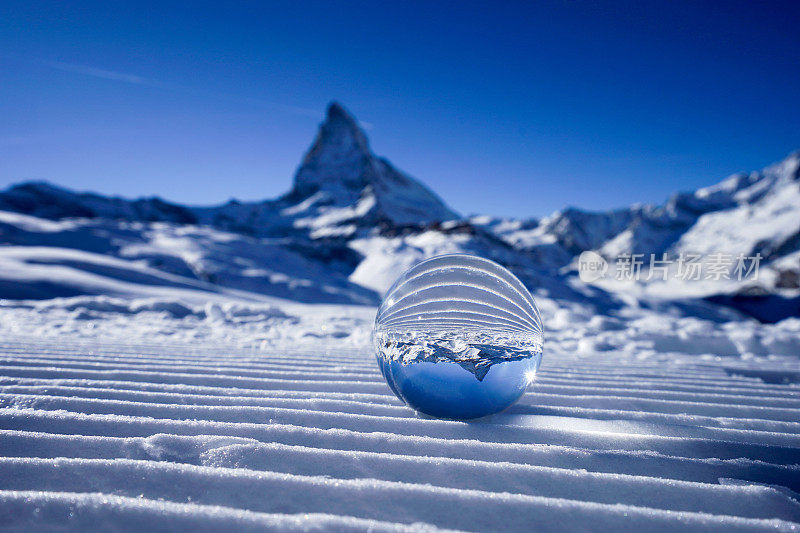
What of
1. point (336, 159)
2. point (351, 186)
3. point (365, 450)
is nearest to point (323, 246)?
point (365, 450)

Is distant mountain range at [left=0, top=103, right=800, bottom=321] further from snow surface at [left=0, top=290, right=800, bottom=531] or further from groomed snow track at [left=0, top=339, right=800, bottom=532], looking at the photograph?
groomed snow track at [left=0, top=339, right=800, bottom=532]

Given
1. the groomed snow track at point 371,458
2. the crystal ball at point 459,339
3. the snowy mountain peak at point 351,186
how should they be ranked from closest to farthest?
the groomed snow track at point 371,458 < the crystal ball at point 459,339 < the snowy mountain peak at point 351,186

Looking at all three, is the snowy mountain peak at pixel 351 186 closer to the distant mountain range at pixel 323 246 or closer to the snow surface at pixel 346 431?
the distant mountain range at pixel 323 246

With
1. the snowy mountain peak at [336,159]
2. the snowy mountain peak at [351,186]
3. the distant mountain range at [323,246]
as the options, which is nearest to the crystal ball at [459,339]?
the distant mountain range at [323,246]

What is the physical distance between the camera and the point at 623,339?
4320 millimetres

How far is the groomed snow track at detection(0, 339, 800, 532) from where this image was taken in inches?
36.9

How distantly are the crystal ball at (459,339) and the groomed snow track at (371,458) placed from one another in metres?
0.11

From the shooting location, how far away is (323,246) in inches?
566

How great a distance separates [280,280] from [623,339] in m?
6.96

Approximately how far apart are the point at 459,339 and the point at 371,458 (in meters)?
0.52

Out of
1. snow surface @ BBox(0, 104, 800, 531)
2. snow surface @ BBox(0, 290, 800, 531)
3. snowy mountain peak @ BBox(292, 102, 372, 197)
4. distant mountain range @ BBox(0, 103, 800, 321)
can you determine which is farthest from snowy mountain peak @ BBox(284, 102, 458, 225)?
A: snow surface @ BBox(0, 290, 800, 531)

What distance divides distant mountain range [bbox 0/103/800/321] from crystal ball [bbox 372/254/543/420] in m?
6.44

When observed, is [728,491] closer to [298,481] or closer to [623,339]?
[298,481]

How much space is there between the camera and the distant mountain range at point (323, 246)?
7844 millimetres
